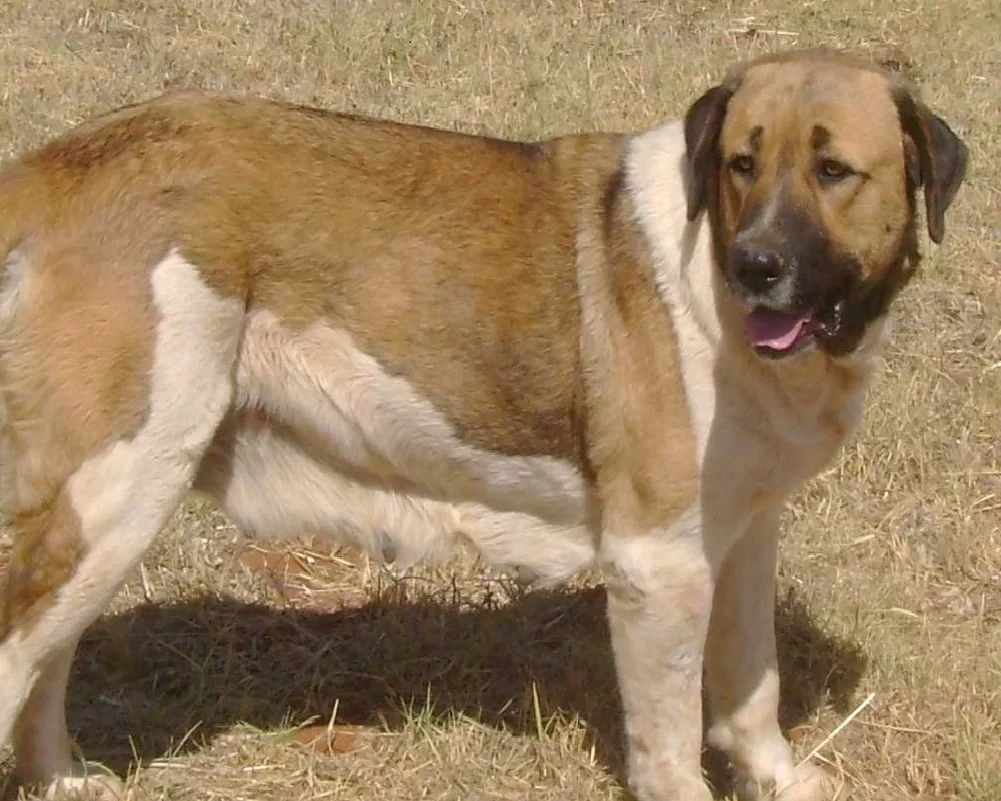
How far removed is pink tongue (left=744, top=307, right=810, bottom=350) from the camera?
3.94 meters

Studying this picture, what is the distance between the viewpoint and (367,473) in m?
4.52

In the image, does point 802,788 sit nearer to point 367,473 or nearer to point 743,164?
point 367,473

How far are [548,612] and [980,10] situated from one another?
21.3 ft

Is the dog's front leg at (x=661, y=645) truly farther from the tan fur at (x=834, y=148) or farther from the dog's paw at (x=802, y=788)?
the tan fur at (x=834, y=148)

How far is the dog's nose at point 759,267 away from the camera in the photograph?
3797mm

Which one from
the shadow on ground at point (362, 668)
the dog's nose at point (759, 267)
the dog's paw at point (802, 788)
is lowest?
the shadow on ground at point (362, 668)

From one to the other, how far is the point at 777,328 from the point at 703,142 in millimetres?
519

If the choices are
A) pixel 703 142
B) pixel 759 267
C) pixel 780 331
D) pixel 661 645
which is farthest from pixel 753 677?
pixel 703 142

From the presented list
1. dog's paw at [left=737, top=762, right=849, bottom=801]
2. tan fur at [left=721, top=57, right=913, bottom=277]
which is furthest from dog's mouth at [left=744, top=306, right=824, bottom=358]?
dog's paw at [left=737, top=762, right=849, bottom=801]

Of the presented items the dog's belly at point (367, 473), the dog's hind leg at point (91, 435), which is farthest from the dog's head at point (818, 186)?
the dog's hind leg at point (91, 435)

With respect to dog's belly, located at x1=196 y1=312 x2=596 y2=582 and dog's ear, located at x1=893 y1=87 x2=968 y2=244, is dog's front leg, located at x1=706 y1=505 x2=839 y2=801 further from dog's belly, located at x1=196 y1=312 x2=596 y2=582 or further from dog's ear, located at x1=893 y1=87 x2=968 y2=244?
dog's ear, located at x1=893 y1=87 x2=968 y2=244

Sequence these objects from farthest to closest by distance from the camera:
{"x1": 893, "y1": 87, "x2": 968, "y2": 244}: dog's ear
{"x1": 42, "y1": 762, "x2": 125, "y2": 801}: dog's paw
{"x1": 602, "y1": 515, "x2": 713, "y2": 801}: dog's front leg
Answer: {"x1": 42, "y1": 762, "x2": 125, "y2": 801}: dog's paw → {"x1": 602, "y1": 515, "x2": 713, "y2": 801}: dog's front leg → {"x1": 893, "y1": 87, "x2": 968, "y2": 244}: dog's ear

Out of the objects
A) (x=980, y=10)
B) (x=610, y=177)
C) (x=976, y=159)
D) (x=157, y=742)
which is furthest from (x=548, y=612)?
(x=980, y=10)

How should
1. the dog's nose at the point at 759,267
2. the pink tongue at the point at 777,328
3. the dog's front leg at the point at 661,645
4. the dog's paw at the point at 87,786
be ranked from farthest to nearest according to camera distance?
Answer: 1. the dog's paw at the point at 87,786
2. the dog's front leg at the point at 661,645
3. the pink tongue at the point at 777,328
4. the dog's nose at the point at 759,267
